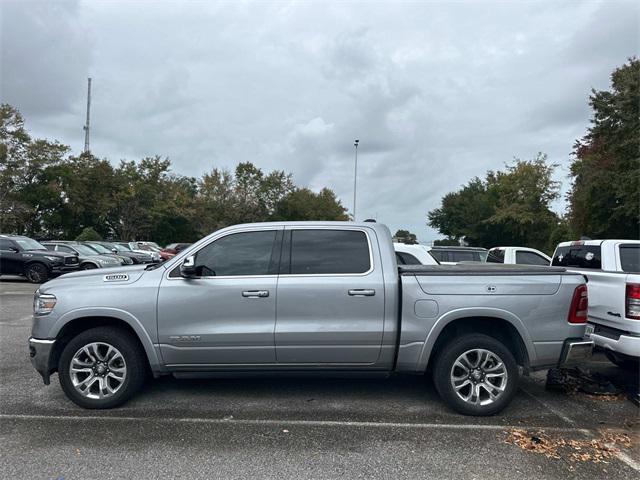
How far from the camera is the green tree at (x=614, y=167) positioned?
18188 mm

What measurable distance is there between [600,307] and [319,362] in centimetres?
335

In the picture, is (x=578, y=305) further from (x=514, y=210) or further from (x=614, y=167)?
(x=514, y=210)

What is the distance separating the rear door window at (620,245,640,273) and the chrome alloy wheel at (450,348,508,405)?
2.51 m

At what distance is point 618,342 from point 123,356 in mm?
5107

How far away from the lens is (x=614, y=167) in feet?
66.5

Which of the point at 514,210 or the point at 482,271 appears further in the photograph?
the point at 514,210

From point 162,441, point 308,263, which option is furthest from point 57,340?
point 308,263

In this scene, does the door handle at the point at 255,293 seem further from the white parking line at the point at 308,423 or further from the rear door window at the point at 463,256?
the rear door window at the point at 463,256

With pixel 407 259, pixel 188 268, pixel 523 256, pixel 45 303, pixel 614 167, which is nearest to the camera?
pixel 188 268

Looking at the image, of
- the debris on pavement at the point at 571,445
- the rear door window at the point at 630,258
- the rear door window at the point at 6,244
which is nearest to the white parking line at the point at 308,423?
the debris on pavement at the point at 571,445

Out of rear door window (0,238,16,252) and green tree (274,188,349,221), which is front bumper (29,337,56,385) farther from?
green tree (274,188,349,221)

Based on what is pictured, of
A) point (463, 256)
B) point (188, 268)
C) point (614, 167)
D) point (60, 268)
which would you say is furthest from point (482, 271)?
point (614, 167)

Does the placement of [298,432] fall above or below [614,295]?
below

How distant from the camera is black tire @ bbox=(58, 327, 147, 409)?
4566mm
